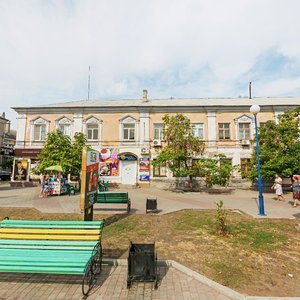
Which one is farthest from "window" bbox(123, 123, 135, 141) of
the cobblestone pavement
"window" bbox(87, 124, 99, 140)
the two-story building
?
the cobblestone pavement

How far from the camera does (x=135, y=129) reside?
24562mm

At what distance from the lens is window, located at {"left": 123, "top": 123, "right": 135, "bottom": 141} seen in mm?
24625

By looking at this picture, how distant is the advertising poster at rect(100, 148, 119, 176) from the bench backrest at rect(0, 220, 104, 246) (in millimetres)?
18671

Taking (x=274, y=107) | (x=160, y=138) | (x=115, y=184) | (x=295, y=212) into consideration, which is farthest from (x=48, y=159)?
(x=274, y=107)

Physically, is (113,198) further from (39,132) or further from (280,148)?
(39,132)

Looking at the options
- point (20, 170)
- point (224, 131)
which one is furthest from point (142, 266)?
point (20, 170)

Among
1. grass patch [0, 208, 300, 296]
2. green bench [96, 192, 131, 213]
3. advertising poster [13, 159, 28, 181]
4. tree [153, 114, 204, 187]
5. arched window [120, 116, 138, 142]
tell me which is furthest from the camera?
arched window [120, 116, 138, 142]

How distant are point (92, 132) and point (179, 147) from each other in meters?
10.3

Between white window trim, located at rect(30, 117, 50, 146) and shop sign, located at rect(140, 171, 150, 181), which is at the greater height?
white window trim, located at rect(30, 117, 50, 146)

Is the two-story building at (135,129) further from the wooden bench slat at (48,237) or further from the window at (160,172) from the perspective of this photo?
the wooden bench slat at (48,237)

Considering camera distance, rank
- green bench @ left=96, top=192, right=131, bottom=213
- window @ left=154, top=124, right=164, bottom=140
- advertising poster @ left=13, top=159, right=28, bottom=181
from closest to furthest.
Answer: green bench @ left=96, top=192, right=131, bottom=213, advertising poster @ left=13, top=159, right=28, bottom=181, window @ left=154, top=124, right=164, bottom=140

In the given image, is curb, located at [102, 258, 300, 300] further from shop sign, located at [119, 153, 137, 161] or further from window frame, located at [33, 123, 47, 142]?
window frame, located at [33, 123, 47, 142]

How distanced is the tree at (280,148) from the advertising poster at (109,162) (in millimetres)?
13575

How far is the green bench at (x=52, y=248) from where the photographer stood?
4.18 meters
